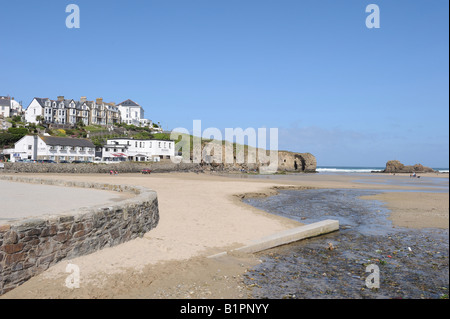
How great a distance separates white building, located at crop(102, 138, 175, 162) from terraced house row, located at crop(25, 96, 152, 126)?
1545 inches

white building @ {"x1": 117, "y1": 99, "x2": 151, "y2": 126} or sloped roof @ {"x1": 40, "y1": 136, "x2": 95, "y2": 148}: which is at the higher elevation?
white building @ {"x1": 117, "y1": 99, "x2": 151, "y2": 126}

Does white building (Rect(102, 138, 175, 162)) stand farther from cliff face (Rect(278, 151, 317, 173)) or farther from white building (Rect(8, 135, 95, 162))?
cliff face (Rect(278, 151, 317, 173))

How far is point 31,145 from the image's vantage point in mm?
66625

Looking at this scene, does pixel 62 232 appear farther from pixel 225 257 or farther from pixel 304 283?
pixel 304 283

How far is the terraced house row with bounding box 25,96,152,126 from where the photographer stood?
4154 inches

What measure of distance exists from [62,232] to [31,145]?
70.7m

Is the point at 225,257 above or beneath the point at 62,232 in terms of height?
beneath

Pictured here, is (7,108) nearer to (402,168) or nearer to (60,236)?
(60,236)

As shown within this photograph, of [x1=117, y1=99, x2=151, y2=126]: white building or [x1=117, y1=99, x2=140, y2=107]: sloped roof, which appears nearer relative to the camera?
[x1=117, y1=99, x2=151, y2=126]: white building

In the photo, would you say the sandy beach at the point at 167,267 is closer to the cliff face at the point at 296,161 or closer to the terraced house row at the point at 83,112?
the cliff face at the point at 296,161

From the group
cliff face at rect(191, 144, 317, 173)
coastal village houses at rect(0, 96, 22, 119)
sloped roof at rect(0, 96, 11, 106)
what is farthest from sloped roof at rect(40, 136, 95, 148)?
sloped roof at rect(0, 96, 11, 106)

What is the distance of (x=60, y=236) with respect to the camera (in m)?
7.11

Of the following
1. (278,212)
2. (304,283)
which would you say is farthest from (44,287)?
(278,212)
